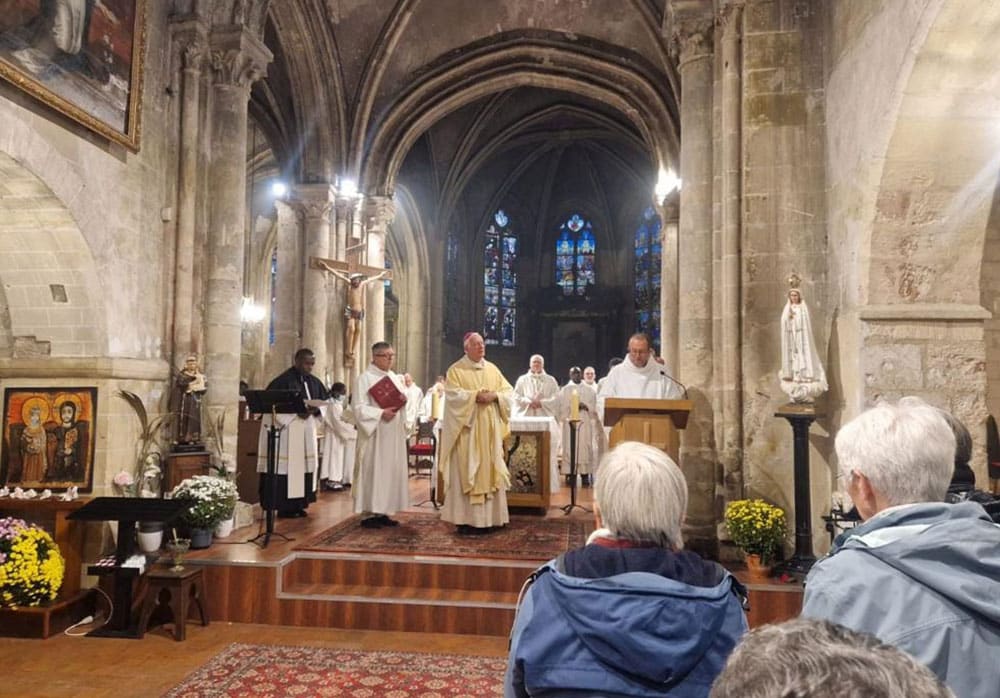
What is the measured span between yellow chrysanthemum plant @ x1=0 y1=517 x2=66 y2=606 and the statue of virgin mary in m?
5.75

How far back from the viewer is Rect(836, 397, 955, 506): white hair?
1756 mm

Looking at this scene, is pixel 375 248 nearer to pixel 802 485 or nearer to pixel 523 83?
pixel 523 83

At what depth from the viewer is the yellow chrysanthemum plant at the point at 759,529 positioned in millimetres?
6000

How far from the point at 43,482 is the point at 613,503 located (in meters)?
6.22

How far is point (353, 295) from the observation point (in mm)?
13297

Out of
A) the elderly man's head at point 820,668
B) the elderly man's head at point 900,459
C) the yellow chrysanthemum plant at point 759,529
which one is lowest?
the yellow chrysanthemum plant at point 759,529

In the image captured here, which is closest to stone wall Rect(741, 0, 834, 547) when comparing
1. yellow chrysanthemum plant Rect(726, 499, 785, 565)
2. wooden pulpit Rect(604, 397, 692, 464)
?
yellow chrysanthemum plant Rect(726, 499, 785, 565)

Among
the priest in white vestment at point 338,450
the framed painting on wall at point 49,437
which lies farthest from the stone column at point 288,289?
the framed painting on wall at point 49,437

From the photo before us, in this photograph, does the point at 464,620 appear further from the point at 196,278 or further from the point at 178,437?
the point at 196,278

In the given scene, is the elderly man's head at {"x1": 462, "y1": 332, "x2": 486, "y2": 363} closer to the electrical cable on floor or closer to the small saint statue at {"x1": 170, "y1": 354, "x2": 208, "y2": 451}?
the small saint statue at {"x1": 170, "y1": 354, "x2": 208, "y2": 451}

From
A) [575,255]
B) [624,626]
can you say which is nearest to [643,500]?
[624,626]

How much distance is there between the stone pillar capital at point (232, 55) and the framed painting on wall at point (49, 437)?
3.70 meters

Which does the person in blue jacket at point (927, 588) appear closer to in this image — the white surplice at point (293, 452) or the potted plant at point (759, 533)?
the potted plant at point (759, 533)

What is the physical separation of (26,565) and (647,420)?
15.9 ft
